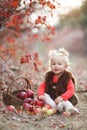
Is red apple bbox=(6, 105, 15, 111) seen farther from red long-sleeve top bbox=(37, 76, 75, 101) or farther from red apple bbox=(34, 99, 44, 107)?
red long-sleeve top bbox=(37, 76, 75, 101)

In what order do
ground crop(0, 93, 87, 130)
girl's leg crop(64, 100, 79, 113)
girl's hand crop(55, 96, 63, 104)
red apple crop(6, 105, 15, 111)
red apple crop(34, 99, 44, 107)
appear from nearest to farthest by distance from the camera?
ground crop(0, 93, 87, 130) → red apple crop(6, 105, 15, 111) → girl's leg crop(64, 100, 79, 113) → girl's hand crop(55, 96, 63, 104) → red apple crop(34, 99, 44, 107)

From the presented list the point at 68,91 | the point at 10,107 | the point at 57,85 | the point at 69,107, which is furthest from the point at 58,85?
the point at 10,107

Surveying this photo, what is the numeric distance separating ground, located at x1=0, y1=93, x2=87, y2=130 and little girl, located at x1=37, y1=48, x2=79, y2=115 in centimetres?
30

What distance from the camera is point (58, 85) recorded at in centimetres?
809

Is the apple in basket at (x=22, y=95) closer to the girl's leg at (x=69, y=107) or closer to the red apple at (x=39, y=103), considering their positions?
the red apple at (x=39, y=103)

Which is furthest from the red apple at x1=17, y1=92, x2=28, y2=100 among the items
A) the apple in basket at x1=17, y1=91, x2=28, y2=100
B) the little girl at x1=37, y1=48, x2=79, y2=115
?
the little girl at x1=37, y1=48, x2=79, y2=115

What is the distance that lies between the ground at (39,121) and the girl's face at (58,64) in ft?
2.55

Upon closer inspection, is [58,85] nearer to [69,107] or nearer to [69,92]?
[69,92]

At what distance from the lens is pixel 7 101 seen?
26.0 feet

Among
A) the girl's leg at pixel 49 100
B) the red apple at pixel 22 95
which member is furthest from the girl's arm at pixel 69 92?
the red apple at pixel 22 95

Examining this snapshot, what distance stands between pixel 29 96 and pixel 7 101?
49cm

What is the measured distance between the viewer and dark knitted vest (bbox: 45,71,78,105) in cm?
809

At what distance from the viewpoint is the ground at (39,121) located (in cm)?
676

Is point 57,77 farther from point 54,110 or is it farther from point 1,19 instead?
point 1,19
